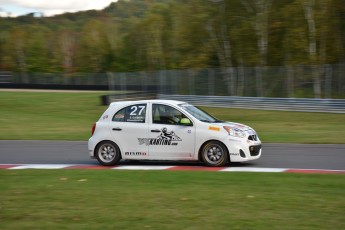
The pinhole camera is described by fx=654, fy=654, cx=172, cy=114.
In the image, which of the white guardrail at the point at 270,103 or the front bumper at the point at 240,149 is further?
the white guardrail at the point at 270,103

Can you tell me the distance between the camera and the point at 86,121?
109 ft

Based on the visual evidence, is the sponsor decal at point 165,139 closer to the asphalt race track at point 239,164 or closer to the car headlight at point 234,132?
the asphalt race track at point 239,164

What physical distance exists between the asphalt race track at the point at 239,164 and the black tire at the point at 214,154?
49 cm

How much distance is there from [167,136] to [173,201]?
16.8ft

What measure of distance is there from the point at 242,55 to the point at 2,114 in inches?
795

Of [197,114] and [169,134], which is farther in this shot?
[197,114]

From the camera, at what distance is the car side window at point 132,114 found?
47.6ft

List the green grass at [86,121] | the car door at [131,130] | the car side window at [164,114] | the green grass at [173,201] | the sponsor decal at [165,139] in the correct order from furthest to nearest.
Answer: the green grass at [86,121] < the car door at [131,130] < the car side window at [164,114] < the sponsor decal at [165,139] < the green grass at [173,201]

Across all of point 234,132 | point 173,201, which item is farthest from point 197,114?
point 173,201

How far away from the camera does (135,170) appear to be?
13.4 metres

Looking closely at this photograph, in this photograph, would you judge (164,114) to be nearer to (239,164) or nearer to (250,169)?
(239,164)

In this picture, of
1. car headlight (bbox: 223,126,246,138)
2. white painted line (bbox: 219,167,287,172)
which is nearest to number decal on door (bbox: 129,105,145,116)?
car headlight (bbox: 223,126,246,138)

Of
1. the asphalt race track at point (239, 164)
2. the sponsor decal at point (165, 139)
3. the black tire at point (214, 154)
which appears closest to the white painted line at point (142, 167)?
the sponsor decal at point (165, 139)

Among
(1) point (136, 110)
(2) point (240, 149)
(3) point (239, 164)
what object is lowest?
(3) point (239, 164)
